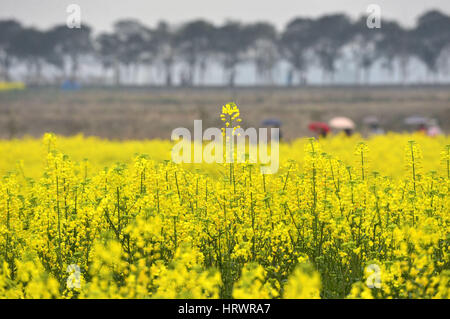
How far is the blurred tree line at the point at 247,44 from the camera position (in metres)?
92.8

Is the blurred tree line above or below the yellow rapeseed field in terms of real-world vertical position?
above

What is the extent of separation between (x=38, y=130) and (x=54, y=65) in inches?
2869

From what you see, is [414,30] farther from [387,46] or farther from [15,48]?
[15,48]

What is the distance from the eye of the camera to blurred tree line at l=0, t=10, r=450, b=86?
92750mm

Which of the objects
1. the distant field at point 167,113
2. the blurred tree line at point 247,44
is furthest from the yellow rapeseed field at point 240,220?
the blurred tree line at point 247,44

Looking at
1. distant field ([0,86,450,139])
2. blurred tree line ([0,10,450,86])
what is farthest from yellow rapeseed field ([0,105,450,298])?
blurred tree line ([0,10,450,86])

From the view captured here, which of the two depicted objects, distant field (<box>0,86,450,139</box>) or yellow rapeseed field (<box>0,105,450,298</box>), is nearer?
yellow rapeseed field (<box>0,105,450,298</box>)

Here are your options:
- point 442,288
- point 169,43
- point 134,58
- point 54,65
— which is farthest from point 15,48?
point 442,288

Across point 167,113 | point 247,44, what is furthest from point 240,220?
point 247,44

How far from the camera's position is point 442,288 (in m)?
3.95

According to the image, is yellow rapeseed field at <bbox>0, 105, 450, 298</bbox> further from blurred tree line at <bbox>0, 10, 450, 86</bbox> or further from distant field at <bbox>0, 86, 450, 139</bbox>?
blurred tree line at <bbox>0, 10, 450, 86</bbox>

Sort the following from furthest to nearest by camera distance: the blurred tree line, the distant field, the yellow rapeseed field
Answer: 1. the blurred tree line
2. the distant field
3. the yellow rapeseed field

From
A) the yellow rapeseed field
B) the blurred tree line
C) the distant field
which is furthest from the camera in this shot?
the blurred tree line

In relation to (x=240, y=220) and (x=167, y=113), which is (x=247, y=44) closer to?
(x=167, y=113)
